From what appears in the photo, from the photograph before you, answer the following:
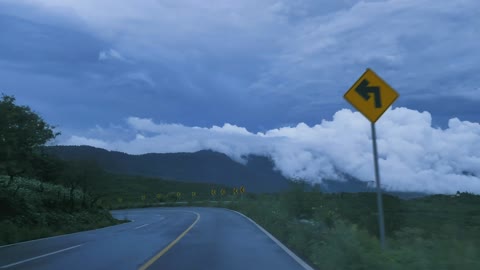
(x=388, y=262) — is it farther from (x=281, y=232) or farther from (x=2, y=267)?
(x=281, y=232)

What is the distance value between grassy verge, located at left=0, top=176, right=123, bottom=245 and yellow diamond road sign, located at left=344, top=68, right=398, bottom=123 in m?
17.7

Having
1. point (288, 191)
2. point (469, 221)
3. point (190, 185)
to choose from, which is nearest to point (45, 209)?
point (288, 191)

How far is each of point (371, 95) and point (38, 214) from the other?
2485 centimetres

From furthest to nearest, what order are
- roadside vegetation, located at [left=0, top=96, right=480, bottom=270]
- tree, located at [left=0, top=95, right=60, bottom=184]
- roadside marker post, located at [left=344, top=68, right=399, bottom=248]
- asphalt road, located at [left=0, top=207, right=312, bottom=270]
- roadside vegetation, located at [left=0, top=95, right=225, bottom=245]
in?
tree, located at [left=0, top=95, right=60, bottom=184]
roadside vegetation, located at [left=0, top=95, right=225, bottom=245]
asphalt road, located at [left=0, top=207, right=312, bottom=270]
roadside marker post, located at [left=344, top=68, right=399, bottom=248]
roadside vegetation, located at [left=0, top=96, right=480, bottom=270]

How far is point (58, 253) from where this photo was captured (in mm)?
17172

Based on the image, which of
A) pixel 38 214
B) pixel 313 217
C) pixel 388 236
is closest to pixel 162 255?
pixel 313 217

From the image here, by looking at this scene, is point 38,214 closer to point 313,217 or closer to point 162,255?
point 162,255

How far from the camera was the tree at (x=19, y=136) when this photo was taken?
31.9m

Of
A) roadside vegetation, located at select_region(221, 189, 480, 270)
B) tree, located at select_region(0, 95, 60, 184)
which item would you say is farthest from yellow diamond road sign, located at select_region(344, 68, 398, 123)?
tree, located at select_region(0, 95, 60, 184)

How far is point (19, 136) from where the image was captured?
36094 millimetres

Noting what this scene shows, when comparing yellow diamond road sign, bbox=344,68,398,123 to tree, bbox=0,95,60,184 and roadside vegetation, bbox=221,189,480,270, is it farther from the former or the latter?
tree, bbox=0,95,60,184

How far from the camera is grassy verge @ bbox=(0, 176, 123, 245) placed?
1011 inches

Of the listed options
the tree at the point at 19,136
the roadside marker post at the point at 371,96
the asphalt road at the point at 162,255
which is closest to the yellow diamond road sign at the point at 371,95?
the roadside marker post at the point at 371,96

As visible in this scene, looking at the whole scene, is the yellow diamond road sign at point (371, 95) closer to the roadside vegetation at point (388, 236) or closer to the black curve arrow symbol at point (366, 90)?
the black curve arrow symbol at point (366, 90)
